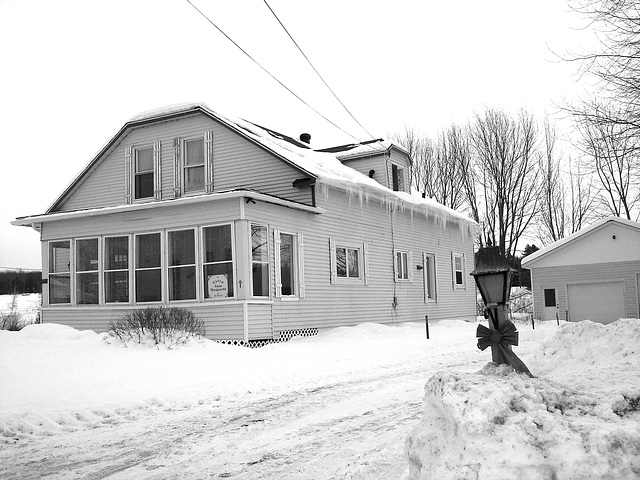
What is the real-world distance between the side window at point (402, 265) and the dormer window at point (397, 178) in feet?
7.72

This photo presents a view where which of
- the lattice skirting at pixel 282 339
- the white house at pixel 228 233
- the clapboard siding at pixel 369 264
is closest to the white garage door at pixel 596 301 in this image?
the clapboard siding at pixel 369 264

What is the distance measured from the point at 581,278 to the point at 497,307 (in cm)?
2507

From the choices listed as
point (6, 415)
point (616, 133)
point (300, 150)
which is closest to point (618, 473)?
point (6, 415)

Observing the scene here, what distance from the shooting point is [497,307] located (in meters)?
5.76

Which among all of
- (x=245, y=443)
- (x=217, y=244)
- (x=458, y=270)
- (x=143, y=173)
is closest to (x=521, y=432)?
(x=245, y=443)

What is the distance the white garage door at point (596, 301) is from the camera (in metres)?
27.9

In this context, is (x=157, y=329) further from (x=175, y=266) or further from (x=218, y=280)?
(x=175, y=266)

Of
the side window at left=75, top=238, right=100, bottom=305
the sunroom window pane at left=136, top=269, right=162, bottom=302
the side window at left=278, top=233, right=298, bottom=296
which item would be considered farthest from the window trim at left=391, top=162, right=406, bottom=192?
the side window at left=75, top=238, right=100, bottom=305

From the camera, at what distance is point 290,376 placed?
35.4 feet

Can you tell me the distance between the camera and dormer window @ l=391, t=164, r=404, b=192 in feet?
77.4

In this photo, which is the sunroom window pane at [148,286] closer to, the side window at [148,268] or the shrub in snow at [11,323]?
the side window at [148,268]

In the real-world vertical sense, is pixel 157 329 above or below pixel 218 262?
below

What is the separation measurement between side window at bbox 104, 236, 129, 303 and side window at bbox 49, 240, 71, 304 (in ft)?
4.79

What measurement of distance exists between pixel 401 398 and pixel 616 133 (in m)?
8.22
